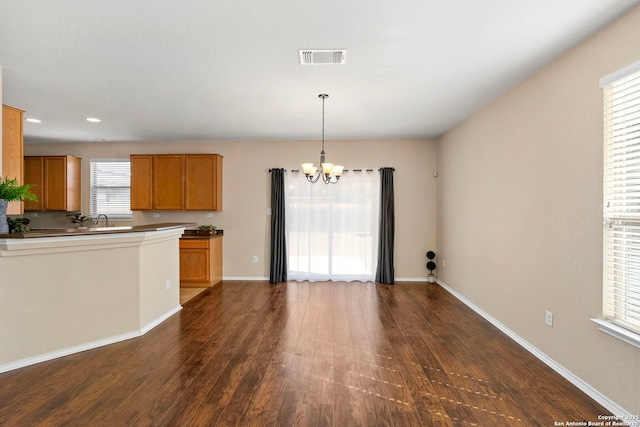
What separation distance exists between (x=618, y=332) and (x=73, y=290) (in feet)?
14.0

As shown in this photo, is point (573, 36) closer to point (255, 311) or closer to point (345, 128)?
point (345, 128)

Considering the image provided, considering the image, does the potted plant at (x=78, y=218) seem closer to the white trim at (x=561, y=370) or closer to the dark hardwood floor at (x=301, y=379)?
the dark hardwood floor at (x=301, y=379)

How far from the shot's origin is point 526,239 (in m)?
3.11

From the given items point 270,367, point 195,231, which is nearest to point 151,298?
point 270,367

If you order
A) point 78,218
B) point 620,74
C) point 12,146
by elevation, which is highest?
point 620,74

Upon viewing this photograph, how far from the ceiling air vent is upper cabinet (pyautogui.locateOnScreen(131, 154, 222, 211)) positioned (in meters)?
3.49

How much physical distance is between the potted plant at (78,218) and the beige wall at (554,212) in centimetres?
668

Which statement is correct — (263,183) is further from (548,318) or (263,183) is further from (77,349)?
(548,318)

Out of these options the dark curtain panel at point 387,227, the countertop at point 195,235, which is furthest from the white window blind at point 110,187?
the dark curtain panel at point 387,227

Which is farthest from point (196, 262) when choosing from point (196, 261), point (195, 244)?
point (195, 244)

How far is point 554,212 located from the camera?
270cm

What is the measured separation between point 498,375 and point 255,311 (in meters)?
2.78

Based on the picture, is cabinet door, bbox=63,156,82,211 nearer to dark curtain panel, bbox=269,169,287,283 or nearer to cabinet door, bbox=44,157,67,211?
cabinet door, bbox=44,157,67,211

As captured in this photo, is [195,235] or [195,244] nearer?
[195,244]
